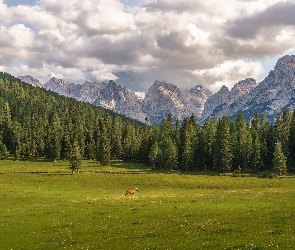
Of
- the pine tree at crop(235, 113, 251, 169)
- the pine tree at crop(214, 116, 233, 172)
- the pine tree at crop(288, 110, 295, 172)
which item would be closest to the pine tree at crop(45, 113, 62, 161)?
the pine tree at crop(214, 116, 233, 172)

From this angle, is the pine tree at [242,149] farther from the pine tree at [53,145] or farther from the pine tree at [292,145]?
the pine tree at [53,145]

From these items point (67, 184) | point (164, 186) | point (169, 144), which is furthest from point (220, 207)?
point (169, 144)

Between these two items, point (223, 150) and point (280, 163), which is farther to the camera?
point (223, 150)

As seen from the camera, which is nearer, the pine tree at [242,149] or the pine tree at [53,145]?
the pine tree at [242,149]

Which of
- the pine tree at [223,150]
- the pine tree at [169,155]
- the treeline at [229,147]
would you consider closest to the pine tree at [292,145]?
the treeline at [229,147]

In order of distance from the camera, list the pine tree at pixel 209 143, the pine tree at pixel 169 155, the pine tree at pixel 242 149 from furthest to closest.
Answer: the pine tree at pixel 169 155 < the pine tree at pixel 209 143 < the pine tree at pixel 242 149

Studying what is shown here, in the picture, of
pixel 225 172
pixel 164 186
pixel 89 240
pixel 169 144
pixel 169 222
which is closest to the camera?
pixel 89 240

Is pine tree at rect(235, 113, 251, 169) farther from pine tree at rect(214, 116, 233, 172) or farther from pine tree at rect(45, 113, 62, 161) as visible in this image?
pine tree at rect(45, 113, 62, 161)

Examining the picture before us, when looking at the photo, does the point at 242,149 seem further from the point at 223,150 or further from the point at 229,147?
the point at 223,150

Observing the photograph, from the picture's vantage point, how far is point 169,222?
1176 inches

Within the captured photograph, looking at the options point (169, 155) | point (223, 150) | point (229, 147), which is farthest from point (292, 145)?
point (169, 155)

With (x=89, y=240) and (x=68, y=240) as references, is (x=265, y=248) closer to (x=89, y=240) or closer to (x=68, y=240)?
(x=89, y=240)

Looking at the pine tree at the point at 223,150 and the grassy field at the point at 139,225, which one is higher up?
the pine tree at the point at 223,150

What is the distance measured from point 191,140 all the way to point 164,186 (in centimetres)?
6176
